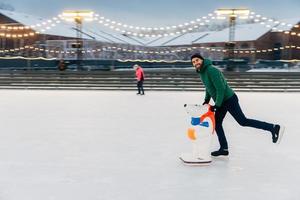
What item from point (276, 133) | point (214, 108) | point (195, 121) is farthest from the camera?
point (276, 133)

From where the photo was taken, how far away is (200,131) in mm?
4746

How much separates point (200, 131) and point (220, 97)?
441 millimetres

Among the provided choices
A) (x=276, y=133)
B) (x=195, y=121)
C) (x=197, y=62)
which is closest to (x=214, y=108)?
(x=195, y=121)

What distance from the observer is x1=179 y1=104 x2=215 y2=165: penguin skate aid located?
15.5 feet

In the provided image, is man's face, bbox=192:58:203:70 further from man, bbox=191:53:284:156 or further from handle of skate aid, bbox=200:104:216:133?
handle of skate aid, bbox=200:104:216:133

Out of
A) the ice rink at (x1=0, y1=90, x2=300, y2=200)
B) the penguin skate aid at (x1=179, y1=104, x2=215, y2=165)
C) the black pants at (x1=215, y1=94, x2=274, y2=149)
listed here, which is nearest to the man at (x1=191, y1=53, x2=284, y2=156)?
the black pants at (x1=215, y1=94, x2=274, y2=149)

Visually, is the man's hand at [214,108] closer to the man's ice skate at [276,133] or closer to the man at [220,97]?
the man at [220,97]

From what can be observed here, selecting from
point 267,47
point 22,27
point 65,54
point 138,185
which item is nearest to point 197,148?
point 138,185

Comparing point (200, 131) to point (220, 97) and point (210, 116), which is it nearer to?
point (210, 116)

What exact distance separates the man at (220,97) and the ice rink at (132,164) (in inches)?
13.8

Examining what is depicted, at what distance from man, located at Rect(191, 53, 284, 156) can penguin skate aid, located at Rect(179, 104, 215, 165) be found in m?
0.13

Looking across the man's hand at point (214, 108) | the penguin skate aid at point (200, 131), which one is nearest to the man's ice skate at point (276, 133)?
the man's hand at point (214, 108)

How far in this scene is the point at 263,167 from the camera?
482cm

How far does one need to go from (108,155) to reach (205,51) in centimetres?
3611
